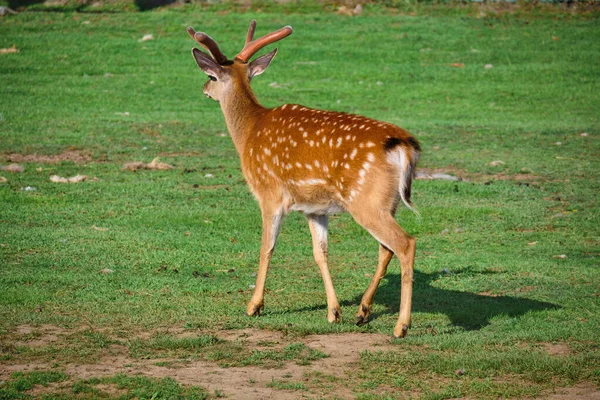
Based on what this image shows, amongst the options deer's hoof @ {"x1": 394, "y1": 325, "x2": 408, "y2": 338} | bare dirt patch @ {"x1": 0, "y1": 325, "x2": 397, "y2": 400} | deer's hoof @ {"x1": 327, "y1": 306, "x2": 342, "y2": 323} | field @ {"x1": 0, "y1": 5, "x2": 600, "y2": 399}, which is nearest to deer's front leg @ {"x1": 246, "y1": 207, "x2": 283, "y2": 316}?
field @ {"x1": 0, "y1": 5, "x2": 600, "y2": 399}

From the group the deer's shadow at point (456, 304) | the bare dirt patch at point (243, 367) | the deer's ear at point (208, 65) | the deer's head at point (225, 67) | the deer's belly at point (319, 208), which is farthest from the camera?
the deer's head at point (225, 67)

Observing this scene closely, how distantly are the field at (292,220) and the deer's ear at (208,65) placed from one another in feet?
6.23

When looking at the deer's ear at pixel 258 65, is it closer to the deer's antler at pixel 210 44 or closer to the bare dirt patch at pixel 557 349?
the deer's antler at pixel 210 44

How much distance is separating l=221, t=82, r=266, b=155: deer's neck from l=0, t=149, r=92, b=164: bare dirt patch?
596cm

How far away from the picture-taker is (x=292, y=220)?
1181cm

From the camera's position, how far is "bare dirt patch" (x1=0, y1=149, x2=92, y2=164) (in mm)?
14523

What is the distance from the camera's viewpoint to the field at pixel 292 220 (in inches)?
266

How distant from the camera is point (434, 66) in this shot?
21.5 metres

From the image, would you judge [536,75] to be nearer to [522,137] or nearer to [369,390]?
[522,137]

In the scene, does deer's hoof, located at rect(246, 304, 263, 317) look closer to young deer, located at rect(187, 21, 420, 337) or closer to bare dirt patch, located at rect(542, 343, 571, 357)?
young deer, located at rect(187, 21, 420, 337)

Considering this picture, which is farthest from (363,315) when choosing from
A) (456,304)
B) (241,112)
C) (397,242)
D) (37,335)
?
(37,335)

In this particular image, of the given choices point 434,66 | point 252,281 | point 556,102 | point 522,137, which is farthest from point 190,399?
point 434,66

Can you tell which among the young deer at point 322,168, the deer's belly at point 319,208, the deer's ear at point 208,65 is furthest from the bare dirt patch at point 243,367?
the deer's ear at point 208,65

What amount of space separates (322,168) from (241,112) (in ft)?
5.03
